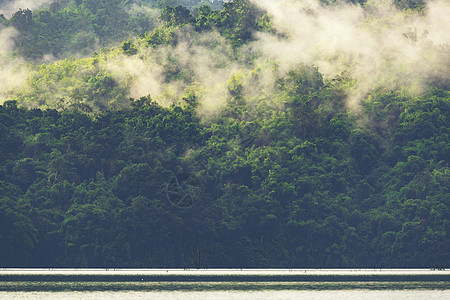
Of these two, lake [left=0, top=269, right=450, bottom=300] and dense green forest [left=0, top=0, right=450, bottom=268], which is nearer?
lake [left=0, top=269, right=450, bottom=300]

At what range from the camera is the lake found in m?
54.3

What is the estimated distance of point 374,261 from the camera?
76250 mm

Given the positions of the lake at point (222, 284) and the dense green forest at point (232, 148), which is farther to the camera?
the dense green forest at point (232, 148)

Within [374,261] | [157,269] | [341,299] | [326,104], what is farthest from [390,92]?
[341,299]

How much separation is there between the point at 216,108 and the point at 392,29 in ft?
77.3

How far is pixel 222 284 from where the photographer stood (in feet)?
199

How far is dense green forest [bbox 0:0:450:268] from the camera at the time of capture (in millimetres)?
72438

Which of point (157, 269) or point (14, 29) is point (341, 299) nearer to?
point (157, 269)

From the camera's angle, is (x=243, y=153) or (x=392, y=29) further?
(x=392, y=29)

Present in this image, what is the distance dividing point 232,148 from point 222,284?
83.7 feet

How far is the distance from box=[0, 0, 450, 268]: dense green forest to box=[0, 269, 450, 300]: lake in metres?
4.50

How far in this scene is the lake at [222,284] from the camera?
5428 cm

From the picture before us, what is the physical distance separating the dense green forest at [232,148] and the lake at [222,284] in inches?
177

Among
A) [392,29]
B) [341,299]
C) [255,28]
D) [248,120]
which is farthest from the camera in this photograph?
[255,28]
